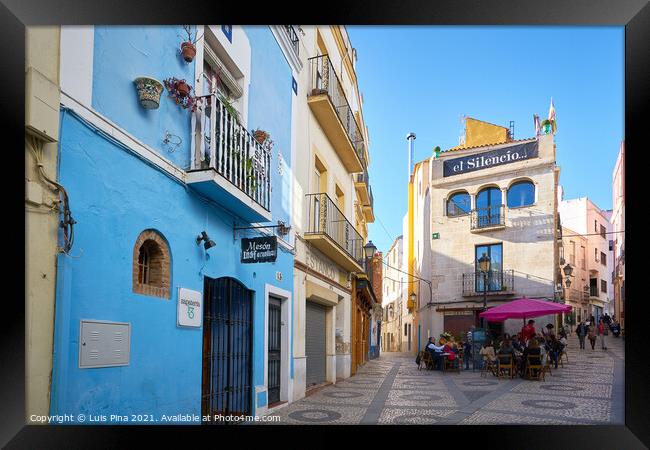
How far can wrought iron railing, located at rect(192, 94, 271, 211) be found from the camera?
20.2 ft

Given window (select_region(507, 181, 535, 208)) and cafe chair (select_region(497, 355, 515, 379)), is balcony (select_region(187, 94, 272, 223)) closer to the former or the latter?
cafe chair (select_region(497, 355, 515, 379))

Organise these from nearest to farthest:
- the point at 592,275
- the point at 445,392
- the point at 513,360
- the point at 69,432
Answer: the point at 69,432 → the point at 445,392 → the point at 513,360 → the point at 592,275

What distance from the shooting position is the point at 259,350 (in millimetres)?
8242

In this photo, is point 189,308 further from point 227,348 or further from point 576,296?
point 576,296

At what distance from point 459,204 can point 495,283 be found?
11.4 ft

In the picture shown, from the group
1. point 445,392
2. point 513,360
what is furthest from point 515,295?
point 445,392

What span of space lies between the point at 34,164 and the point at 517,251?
18924 millimetres

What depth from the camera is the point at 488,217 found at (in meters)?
21.3

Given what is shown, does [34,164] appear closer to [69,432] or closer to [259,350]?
[69,432]

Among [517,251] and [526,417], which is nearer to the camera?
[526,417]

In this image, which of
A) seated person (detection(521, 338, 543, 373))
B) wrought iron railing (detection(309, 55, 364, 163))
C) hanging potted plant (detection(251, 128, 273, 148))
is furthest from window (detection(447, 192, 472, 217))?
hanging potted plant (detection(251, 128, 273, 148))

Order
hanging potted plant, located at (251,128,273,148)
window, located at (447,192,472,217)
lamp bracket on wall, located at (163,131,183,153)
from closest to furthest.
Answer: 1. lamp bracket on wall, located at (163,131,183,153)
2. hanging potted plant, located at (251,128,273,148)
3. window, located at (447,192,472,217)

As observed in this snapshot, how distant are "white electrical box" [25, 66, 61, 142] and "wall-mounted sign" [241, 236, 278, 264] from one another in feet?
10.6
